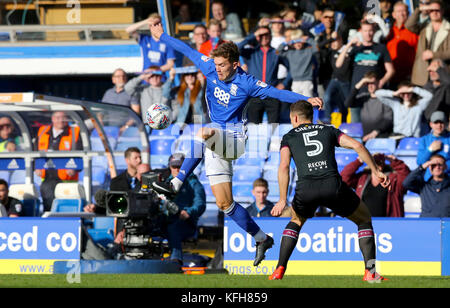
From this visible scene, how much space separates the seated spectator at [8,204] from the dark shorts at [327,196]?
537 centimetres

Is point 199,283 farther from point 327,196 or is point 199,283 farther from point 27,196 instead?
point 27,196

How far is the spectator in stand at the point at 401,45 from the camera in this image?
51.5 feet

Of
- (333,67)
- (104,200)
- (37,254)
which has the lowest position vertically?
(37,254)

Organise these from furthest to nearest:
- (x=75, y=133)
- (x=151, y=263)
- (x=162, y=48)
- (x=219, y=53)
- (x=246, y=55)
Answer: (x=162, y=48)
(x=246, y=55)
(x=75, y=133)
(x=151, y=263)
(x=219, y=53)

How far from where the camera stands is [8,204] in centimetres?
1258

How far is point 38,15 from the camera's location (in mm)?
20578

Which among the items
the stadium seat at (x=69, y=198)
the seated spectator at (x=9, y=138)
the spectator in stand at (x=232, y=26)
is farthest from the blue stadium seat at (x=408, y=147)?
the seated spectator at (x=9, y=138)

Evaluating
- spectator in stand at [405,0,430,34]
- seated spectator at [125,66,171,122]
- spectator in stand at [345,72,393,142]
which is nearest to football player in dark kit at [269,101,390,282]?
spectator in stand at [345,72,393,142]

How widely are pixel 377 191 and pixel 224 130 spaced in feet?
11.2

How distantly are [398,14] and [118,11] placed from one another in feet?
24.5

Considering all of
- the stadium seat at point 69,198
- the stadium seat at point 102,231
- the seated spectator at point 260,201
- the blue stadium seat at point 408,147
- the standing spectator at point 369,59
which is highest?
the standing spectator at point 369,59

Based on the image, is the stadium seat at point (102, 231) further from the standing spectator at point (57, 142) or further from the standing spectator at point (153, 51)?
the standing spectator at point (153, 51)
